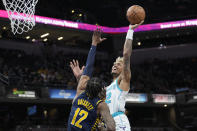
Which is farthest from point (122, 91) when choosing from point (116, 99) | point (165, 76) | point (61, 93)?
point (165, 76)

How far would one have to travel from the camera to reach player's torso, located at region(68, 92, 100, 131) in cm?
347

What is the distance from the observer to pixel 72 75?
1878 cm

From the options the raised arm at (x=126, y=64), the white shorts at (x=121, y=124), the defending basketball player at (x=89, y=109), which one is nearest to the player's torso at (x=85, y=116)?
the defending basketball player at (x=89, y=109)

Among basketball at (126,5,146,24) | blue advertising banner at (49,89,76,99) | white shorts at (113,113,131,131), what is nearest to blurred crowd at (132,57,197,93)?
blue advertising banner at (49,89,76,99)

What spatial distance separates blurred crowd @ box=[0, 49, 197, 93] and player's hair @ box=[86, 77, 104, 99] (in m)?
12.7

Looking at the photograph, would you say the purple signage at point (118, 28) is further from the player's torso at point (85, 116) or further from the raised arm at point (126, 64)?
the player's torso at point (85, 116)

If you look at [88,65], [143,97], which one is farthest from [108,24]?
[88,65]

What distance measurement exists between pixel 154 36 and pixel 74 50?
5850 mm

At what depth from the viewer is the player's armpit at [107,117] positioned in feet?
10.7

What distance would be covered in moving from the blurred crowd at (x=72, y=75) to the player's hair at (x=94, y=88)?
1267 cm

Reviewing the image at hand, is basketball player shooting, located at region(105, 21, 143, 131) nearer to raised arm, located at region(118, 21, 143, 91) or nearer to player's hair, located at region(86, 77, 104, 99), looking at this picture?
raised arm, located at region(118, 21, 143, 91)

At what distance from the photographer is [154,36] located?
2203cm

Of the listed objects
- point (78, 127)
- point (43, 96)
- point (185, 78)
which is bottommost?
point (78, 127)

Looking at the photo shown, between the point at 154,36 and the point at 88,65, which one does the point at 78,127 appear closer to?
the point at 88,65
